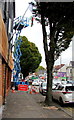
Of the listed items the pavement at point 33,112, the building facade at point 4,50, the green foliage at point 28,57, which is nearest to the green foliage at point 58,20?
the building facade at point 4,50

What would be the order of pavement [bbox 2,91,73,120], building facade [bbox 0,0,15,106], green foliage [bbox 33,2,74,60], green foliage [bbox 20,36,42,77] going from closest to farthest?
pavement [bbox 2,91,73,120] < building facade [bbox 0,0,15,106] < green foliage [bbox 33,2,74,60] < green foliage [bbox 20,36,42,77]

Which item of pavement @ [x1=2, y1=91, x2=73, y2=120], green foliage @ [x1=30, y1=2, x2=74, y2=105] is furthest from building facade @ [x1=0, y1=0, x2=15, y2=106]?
green foliage @ [x1=30, y1=2, x2=74, y2=105]

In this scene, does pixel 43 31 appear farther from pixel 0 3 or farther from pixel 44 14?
pixel 0 3

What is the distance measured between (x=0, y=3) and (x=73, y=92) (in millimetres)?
6916

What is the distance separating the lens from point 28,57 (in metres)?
43.9

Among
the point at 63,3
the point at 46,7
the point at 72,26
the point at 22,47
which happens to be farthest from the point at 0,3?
the point at 22,47

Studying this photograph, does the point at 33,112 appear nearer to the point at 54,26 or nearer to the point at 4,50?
the point at 4,50

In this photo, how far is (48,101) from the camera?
12320 mm

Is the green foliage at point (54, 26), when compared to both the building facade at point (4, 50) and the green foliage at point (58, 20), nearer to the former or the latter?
the green foliage at point (58, 20)

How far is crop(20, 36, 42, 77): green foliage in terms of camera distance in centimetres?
4367

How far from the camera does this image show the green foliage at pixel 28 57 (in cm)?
4367

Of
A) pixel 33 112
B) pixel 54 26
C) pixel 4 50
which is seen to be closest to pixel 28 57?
pixel 54 26

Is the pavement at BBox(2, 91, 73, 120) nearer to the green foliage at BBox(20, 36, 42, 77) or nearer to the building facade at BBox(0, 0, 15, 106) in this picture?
the building facade at BBox(0, 0, 15, 106)

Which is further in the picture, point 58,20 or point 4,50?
point 58,20
